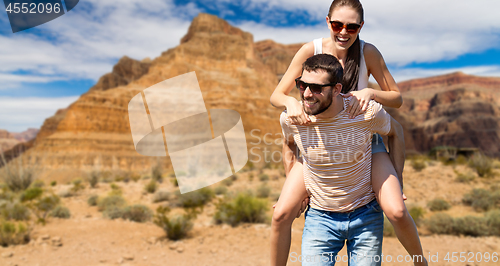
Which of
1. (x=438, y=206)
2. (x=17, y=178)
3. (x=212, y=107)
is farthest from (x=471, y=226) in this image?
(x=212, y=107)

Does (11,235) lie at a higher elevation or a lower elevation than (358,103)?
lower

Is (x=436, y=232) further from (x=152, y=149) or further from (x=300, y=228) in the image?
(x=152, y=149)

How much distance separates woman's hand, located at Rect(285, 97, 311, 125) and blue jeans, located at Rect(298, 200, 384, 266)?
0.64 m

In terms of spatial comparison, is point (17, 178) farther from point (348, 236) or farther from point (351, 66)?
point (351, 66)

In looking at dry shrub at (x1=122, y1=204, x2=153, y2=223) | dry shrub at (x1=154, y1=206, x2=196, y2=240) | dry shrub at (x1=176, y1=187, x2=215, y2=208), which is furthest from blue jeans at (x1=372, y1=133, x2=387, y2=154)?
dry shrub at (x1=176, y1=187, x2=215, y2=208)

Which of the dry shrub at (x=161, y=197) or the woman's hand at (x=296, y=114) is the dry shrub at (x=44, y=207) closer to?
the dry shrub at (x=161, y=197)

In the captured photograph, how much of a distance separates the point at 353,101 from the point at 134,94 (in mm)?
60308

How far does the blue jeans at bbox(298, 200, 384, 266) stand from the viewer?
1.98m

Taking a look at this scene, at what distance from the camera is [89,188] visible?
15.2 m

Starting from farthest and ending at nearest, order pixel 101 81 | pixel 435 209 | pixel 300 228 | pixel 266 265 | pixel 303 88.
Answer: pixel 101 81 < pixel 435 209 < pixel 300 228 < pixel 266 265 < pixel 303 88

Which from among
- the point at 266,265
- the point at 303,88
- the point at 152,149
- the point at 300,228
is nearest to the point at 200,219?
the point at 300,228

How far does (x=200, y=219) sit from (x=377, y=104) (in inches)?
315

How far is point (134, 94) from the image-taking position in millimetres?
57875

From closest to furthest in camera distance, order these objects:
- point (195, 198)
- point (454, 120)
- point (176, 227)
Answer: point (176, 227), point (195, 198), point (454, 120)
